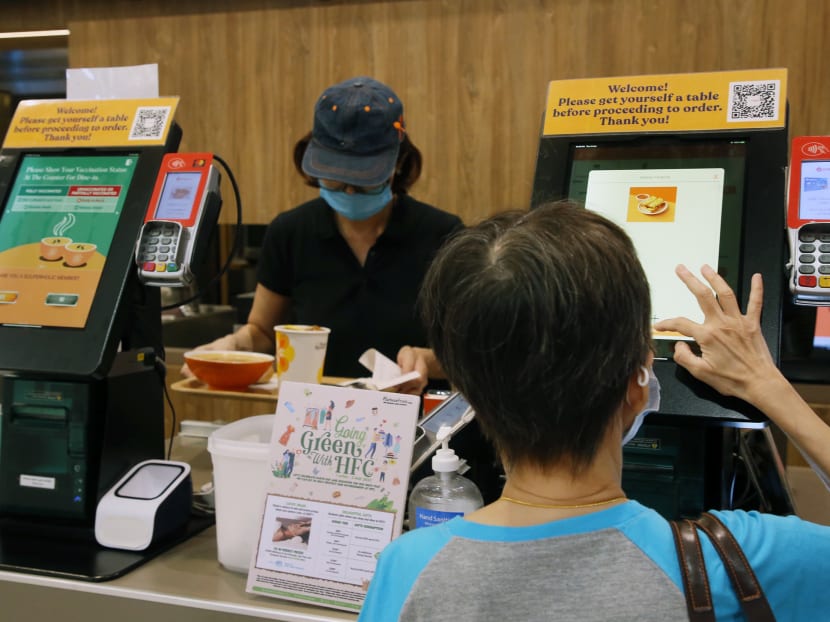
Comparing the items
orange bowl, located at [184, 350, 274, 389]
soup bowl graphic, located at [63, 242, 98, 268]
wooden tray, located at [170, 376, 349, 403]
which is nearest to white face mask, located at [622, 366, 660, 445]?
wooden tray, located at [170, 376, 349, 403]

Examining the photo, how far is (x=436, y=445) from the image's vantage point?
1.13 m

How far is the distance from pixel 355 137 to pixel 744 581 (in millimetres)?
1447

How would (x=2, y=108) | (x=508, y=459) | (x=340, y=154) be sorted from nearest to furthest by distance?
(x=508, y=459) < (x=340, y=154) < (x=2, y=108)

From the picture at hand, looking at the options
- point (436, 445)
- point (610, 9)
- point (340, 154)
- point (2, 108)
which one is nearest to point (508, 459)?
point (436, 445)

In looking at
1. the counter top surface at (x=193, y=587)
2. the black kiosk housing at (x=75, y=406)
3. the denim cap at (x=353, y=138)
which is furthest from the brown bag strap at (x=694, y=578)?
the denim cap at (x=353, y=138)

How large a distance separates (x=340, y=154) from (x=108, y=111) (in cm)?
58

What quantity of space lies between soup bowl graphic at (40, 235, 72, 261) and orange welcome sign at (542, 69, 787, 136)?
85 cm

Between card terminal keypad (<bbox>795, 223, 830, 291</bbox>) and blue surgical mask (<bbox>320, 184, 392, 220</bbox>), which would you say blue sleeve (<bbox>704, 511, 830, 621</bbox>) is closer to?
card terminal keypad (<bbox>795, 223, 830, 291</bbox>)

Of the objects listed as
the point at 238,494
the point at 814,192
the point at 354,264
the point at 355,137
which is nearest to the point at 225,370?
the point at 238,494

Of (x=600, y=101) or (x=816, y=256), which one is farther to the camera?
(x=600, y=101)

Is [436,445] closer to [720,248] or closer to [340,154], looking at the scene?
[720,248]

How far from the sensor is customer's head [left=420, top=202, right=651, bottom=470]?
2.22 feet

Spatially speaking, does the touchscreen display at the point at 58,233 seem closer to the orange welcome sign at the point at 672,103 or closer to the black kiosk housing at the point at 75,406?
the black kiosk housing at the point at 75,406

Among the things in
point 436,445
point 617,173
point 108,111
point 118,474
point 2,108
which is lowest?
point 118,474
